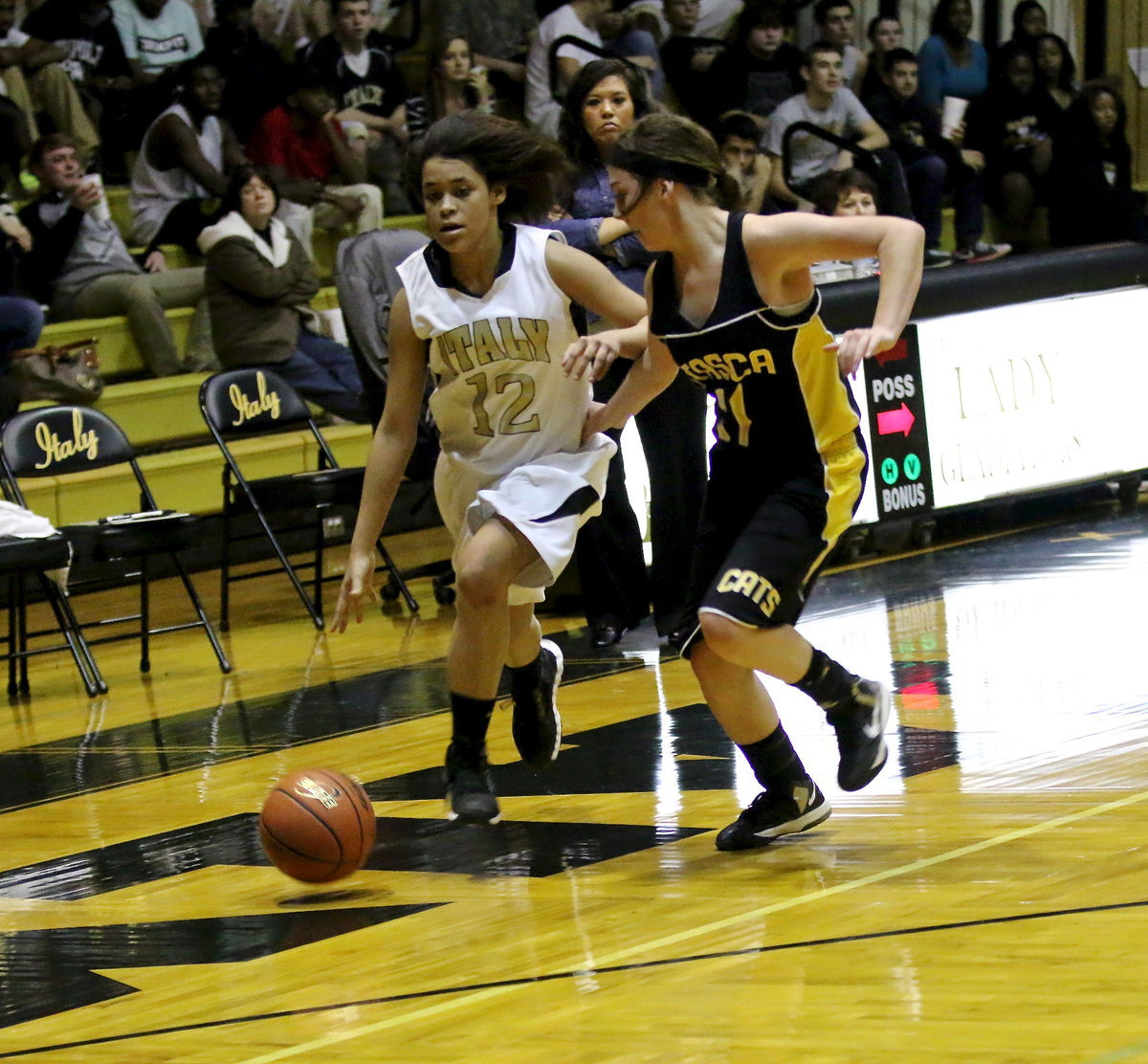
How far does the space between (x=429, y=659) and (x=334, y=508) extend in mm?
2494

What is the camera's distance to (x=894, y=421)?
863cm

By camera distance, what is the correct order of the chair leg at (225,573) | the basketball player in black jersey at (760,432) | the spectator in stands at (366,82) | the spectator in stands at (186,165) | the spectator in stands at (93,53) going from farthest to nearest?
the spectator in stands at (366,82) < the spectator in stands at (93,53) < the spectator in stands at (186,165) < the chair leg at (225,573) < the basketball player in black jersey at (760,432)

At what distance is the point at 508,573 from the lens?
14.8ft

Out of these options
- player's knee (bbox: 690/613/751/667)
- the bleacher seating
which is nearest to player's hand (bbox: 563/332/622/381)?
player's knee (bbox: 690/613/751/667)

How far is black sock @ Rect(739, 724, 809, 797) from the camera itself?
419cm

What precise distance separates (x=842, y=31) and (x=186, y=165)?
4.80 metres

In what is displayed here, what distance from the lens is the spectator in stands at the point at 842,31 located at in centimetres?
1313

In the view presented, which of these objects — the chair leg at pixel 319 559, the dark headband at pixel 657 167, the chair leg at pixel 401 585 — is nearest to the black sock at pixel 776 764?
the dark headband at pixel 657 167

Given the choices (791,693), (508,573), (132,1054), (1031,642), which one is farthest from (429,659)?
(132,1054)

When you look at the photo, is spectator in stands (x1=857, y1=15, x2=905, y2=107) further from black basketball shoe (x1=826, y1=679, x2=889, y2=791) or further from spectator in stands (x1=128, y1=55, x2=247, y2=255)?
black basketball shoe (x1=826, y1=679, x2=889, y2=791)

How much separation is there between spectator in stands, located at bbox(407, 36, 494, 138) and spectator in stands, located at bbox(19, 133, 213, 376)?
216 cm

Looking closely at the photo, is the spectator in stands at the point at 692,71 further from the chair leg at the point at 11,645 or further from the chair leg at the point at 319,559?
the chair leg at the point at 11,645

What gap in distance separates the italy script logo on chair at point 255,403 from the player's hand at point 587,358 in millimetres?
4473

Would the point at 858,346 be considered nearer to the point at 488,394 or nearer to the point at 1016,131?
the point at 488,394
